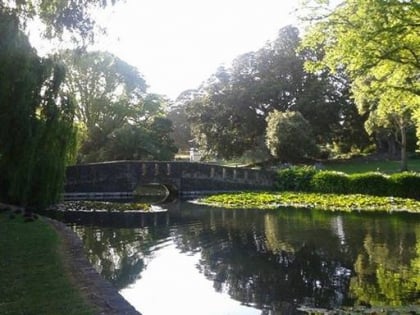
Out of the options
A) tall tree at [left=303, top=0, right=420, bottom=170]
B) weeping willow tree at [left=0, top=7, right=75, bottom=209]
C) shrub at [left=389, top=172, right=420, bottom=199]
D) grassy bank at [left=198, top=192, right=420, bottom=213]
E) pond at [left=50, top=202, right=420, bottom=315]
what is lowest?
pond at [left=50, top=202, right=420, bottom=315]

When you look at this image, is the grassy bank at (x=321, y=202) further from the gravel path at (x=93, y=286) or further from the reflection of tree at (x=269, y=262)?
the gravel path at (x=93, y=286)

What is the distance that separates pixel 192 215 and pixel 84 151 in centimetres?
2543

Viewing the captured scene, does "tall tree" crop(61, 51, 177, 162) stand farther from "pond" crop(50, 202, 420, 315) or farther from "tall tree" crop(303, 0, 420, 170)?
"tall tree" crop(303, 0, 420, 170)

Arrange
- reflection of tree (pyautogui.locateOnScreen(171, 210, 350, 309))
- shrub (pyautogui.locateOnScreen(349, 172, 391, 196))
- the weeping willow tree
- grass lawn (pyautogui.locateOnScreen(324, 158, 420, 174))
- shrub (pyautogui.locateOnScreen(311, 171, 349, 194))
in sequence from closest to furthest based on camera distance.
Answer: reflection of tree (pyautogui.locateOnScreen(171, 210, 350, 309))
the weeping willow tree
shrub (pyautogui.locateOnScreen(349, 172, 391, 196))
shrub (pyautogui.locateOnScreen(311, 171, 349, 194))
grass lawn (pyautogui.locateOnScreen(324, 158, 420, 174))

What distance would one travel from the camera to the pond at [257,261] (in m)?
10.3

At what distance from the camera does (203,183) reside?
39.6 metres

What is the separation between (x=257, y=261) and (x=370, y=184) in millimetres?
20684

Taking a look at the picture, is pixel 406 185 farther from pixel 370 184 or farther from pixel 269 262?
pixel 269 262

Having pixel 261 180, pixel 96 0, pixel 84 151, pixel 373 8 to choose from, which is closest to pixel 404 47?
pixel 373 8

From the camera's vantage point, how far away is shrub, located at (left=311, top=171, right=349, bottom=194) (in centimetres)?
3425

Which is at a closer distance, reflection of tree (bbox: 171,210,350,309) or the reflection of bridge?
reflection of tree (bbox: 171,210,350,309)

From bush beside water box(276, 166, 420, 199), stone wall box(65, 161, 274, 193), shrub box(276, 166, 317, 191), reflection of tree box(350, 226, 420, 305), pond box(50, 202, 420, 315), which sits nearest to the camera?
reflection of tree box(350, 226, 420, 305)

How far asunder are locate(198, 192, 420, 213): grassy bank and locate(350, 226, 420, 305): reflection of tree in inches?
354

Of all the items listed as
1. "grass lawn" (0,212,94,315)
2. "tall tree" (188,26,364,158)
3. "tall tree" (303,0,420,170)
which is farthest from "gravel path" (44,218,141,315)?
"tall tree" (188,26,364,158)
